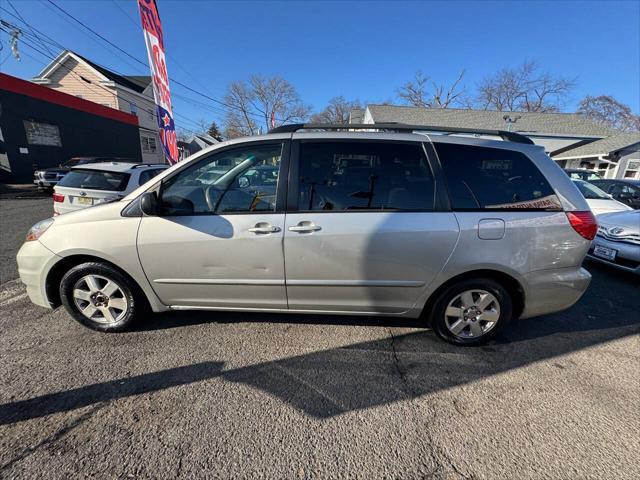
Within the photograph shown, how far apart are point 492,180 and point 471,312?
3.98ft

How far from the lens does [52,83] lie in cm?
2662

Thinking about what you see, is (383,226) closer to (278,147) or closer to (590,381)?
(278,147)

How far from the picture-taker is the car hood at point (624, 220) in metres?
4.22

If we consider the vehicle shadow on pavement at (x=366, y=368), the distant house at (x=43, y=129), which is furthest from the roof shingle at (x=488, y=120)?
the vehicle shadow on pavement at (x=366, y=368)

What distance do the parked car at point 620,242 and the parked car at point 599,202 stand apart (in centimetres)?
227

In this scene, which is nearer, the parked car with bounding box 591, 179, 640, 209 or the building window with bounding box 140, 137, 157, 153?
the parked car with bounding box 591, 179, 640, 209

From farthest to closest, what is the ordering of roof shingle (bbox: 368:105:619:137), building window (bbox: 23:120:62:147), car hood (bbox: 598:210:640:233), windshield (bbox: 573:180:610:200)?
roof shingle (bbox: 368:105:619:137), building window (bbox: 23:120:62:147), windshield (bbox: 573:180:610:200), car hood (bbox: 598:210:640:233)

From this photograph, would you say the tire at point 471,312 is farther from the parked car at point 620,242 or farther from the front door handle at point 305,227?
the parked car at point 620,242

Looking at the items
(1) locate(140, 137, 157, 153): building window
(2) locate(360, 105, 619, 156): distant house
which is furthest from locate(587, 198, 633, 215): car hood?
(1) locate(140, 137, 157, 153): building window

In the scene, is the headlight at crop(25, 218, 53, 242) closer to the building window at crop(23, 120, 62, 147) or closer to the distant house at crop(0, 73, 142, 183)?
the distant house at crop(0, 73, 142, 183)

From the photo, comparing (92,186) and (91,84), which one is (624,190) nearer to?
(92,186)

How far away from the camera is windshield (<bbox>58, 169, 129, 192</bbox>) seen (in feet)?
17.4

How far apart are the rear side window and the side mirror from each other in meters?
2.47

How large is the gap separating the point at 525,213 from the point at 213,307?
292 centimetres
